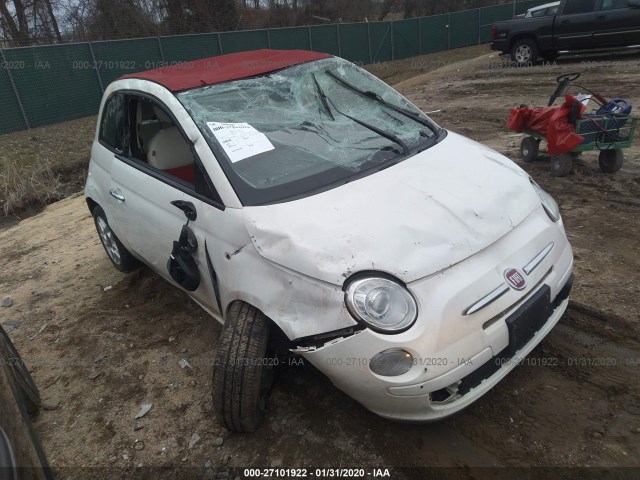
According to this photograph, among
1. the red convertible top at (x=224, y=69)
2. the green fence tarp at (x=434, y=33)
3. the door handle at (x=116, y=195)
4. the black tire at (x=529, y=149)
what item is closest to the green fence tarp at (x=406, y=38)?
the green fence tarp at (x=434, y=33)

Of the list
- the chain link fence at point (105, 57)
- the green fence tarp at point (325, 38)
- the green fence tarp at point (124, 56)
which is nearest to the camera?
the chain link fence at point (105, 57)

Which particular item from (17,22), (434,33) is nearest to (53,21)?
(17,22)

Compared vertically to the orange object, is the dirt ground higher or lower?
lower

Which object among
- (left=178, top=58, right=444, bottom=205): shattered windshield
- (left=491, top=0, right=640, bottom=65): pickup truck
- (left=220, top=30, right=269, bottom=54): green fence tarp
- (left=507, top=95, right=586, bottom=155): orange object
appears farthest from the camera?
(left=220, top=30, right=269, bottom=54): green fence tarp

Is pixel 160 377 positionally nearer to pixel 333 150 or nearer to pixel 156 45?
pixel 333 150

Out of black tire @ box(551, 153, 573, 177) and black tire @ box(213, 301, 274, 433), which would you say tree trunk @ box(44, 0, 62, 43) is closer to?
black tire @ box(551, 153, 573, 177)

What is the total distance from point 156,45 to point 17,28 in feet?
20.2

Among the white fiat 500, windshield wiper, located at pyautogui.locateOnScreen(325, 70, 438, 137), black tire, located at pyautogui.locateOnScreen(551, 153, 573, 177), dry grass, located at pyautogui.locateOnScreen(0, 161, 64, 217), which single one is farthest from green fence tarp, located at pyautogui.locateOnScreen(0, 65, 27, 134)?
black tire, located at pyautogui.locateOnScreen(551, 153, 573, 177)

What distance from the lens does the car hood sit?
2068 mm

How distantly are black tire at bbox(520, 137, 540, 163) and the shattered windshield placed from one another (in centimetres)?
289

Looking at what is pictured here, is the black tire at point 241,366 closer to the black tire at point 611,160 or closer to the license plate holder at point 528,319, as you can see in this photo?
the license plate holder at point 528,319

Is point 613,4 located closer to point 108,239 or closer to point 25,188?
point 108,239

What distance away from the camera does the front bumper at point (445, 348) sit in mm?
1938

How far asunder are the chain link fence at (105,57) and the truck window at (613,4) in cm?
1108
